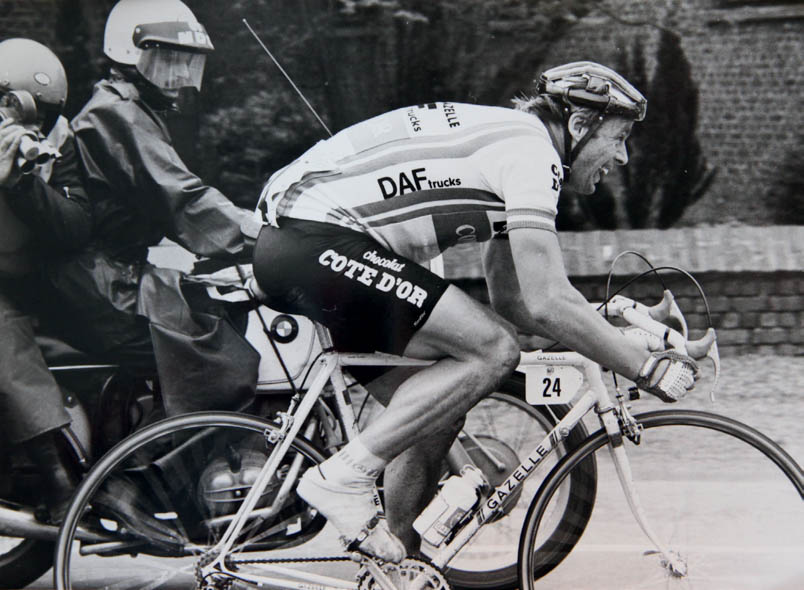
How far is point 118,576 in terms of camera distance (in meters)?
3.70

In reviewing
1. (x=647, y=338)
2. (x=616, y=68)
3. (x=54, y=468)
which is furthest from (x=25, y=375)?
(x=616, y=68)

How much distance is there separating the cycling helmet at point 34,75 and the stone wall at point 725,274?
69.7 inches

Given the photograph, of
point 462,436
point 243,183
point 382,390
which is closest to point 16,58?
point 243,183

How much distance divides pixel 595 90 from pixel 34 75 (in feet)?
7.17

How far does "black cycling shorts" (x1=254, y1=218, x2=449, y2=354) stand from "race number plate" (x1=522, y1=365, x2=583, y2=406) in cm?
49

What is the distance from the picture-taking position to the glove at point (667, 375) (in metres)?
3.04

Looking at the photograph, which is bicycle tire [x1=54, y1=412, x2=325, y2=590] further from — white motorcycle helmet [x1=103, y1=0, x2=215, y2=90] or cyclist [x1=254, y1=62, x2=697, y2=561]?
white motorcycle helmet [x1=103, y1=0, x2=215, y2=90]

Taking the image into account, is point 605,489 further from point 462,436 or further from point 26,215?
point 26,215

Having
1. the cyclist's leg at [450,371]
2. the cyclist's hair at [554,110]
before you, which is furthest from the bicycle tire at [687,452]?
the cyclist's hair at [554,110]

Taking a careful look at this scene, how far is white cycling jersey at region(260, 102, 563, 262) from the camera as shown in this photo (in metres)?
3.11

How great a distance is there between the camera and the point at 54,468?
393cm

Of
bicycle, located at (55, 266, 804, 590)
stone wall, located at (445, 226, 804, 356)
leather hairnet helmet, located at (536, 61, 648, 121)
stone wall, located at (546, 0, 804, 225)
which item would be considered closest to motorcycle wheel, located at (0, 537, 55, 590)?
bicycle, located at (55, 266, 804, 590)

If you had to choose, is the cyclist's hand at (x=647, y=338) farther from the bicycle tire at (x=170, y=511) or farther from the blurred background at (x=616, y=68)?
the bicycle tire at (x=170, y=511)

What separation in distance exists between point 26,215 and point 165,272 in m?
0.58
